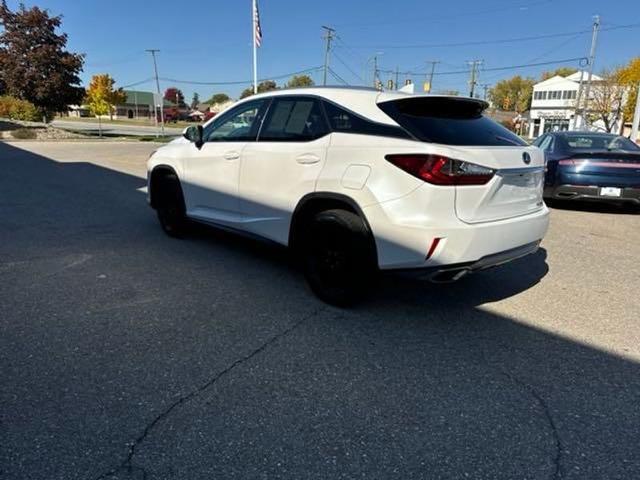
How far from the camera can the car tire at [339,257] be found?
3.60 m

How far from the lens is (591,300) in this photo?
4.29 metres

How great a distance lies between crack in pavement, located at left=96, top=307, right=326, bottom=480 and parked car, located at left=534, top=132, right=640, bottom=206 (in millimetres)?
6206

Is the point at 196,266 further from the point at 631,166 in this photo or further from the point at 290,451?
the point at 631,166

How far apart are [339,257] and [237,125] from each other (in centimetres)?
196

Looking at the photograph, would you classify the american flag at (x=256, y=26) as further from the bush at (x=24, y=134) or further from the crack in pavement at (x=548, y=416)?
the crack in pavement at (x=548, y=416)

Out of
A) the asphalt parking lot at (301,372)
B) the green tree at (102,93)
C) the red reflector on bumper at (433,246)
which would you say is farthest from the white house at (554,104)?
the red reflector on bumper at (433,246)

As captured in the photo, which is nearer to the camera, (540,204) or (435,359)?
(435,359)

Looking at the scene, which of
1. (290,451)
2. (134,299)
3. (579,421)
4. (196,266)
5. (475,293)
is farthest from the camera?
(196,266)

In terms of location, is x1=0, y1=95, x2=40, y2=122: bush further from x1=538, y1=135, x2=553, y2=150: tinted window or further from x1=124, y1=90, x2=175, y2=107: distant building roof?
x1=124, y1=90, x2=175, y2=107: distant building roof

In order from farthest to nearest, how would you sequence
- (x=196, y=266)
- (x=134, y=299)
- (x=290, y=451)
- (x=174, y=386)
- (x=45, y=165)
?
(x=45, y=165) < (x=196, y=266) < (x=134, y=299) < (x=174, y=386) < (x=290, y=451)

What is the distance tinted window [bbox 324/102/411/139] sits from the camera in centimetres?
345

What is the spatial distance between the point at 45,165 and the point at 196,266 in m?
12.2

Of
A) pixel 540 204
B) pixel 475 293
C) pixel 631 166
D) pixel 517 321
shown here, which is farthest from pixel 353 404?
pixel 631 166

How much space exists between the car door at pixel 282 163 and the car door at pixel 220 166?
16 centimetres
